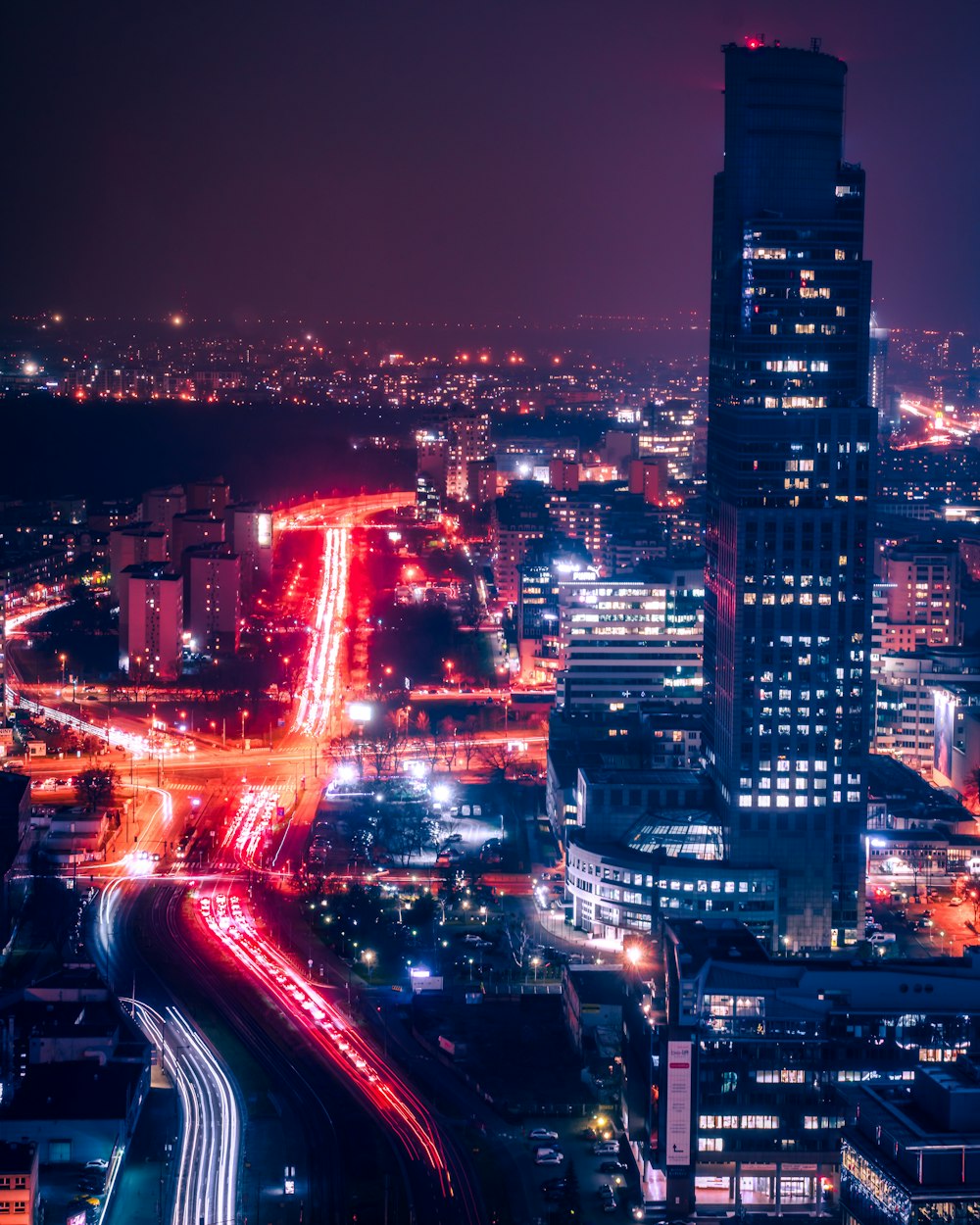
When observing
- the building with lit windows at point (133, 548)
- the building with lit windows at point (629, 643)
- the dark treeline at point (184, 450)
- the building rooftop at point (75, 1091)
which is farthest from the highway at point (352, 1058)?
the dark treeline at point (184, 450)

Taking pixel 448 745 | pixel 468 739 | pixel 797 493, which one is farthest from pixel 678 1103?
pixel 468 739

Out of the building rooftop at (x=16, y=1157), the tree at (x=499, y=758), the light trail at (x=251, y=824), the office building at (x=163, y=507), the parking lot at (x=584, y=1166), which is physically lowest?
the parking lot at (x=584, y=1166)

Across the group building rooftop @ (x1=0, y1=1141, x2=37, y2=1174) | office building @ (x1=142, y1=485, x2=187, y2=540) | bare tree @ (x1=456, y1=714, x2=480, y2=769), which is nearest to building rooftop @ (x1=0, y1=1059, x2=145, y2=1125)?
building rooftop @ (x1=0, y1=1141, x2=37, y2=1174)

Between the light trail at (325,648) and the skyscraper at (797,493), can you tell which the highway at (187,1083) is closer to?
the skyscraper at (797,493)

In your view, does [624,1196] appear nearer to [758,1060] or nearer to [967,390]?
[758,1060]

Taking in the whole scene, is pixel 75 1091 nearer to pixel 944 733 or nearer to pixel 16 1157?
pixel 16 1157

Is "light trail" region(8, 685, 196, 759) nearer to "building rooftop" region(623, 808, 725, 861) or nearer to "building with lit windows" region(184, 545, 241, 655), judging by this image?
"building with lit windows" region(184, 545, 241, 655)
